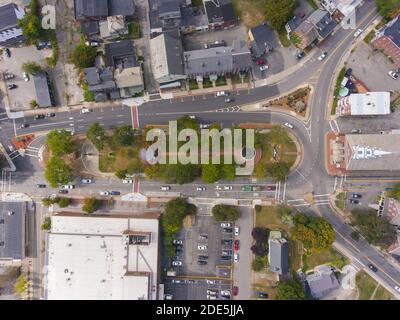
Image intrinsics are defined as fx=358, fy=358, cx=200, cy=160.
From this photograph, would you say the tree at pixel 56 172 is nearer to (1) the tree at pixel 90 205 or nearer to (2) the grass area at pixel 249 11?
(1) the tree at pixel 90 205

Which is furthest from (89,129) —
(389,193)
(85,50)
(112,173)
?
(389,193)

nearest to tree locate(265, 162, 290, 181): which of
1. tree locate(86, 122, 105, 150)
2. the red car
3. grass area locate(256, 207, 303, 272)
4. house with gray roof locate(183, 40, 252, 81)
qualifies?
grass area locate(256, 207, 303, 272)

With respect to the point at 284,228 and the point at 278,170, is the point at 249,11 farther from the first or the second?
the point at 284,228

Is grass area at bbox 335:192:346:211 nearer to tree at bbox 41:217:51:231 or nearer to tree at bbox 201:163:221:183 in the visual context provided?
tree at bbox 201:163:221:183

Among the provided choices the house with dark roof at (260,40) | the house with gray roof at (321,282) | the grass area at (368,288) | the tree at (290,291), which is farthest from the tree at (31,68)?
the grass area at (368,288)

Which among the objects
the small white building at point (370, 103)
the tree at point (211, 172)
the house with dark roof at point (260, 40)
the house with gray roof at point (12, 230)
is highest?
the house with dark roof at point (260, 40)
